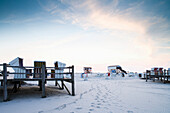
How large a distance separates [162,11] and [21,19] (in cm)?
1910

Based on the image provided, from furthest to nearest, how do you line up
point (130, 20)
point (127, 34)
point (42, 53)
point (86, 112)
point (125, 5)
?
1. point (42, 53)
2. point (127, 34)
3. point (130, 20)
4. point (125, 5)
5. point (86, 112)

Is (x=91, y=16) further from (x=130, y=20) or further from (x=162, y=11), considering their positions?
(x=162, y=11)

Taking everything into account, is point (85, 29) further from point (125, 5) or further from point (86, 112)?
point (86, 112)

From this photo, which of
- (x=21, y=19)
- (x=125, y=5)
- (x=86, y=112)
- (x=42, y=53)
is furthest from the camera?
(x=42, y=53)

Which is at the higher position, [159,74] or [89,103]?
[89,103]

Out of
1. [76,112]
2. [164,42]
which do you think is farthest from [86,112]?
[164,42]

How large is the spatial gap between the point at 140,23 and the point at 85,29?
8.20 m

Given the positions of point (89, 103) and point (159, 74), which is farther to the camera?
point (159, 74)

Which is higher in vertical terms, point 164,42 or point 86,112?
point 164,42

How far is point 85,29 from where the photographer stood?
18.8m

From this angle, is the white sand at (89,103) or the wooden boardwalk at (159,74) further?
the wooden boardwalk at (159,74)

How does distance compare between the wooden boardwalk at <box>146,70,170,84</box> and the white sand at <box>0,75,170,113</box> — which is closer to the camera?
the white sand at <box>0,75,170,113</box>

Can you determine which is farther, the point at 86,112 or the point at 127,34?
the point at 127,34

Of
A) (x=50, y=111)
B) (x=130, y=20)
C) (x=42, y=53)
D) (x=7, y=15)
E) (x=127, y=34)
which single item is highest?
(x=7, y=15)
